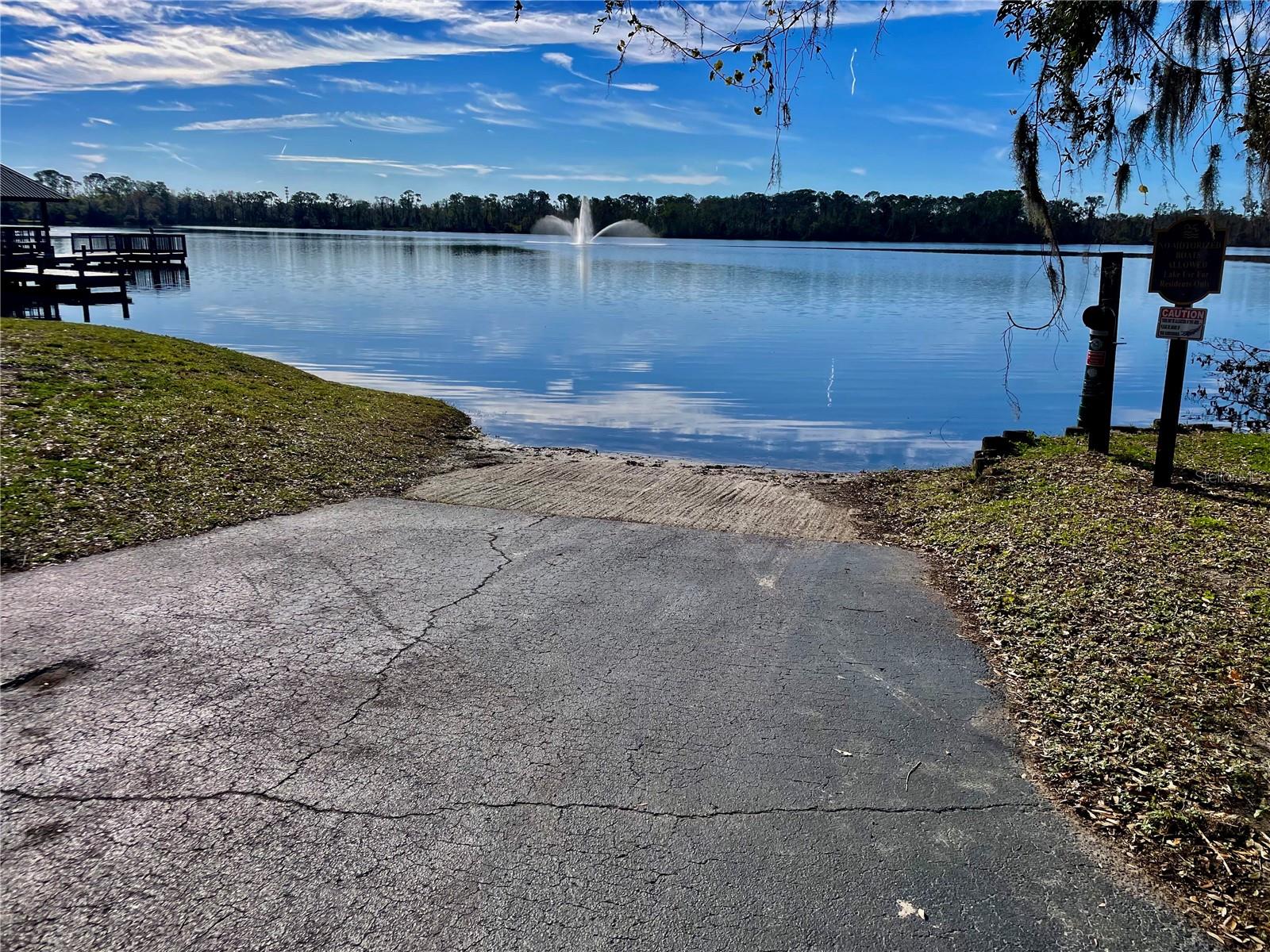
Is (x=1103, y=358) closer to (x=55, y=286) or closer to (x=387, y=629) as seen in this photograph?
(x=387, y=629)

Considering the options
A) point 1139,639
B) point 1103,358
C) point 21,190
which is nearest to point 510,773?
point 1139,639

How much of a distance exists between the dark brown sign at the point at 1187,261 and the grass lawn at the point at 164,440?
736cm

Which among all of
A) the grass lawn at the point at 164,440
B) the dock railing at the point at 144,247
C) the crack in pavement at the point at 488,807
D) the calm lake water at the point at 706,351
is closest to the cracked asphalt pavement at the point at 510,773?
the crack in pavement at the point at 488,807

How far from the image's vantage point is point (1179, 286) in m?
7.73

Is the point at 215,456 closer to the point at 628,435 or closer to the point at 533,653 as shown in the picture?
the point at 533,653

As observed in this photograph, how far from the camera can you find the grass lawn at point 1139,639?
321 centimetres

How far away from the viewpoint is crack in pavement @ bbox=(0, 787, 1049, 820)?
10.6ft

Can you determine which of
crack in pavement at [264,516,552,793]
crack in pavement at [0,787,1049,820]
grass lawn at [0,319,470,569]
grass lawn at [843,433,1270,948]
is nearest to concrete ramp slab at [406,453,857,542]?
grass lawn at [843,433,1270,948]

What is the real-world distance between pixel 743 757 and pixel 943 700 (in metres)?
1.21

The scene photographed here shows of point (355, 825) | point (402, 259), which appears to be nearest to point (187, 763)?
point (355, 825)

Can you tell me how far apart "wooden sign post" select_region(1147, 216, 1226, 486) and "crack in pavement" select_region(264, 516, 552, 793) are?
5.84 meters

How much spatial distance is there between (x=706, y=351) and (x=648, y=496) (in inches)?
658

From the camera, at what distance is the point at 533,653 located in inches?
182

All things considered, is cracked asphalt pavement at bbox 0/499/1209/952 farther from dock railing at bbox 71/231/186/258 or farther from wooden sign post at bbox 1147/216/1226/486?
dock railing at bbox 71/231/186/258
